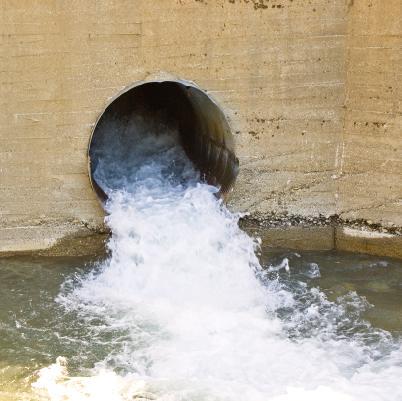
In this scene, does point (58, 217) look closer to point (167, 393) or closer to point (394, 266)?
point (167, 393)

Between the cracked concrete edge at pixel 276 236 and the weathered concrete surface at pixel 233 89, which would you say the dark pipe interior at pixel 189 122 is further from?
the cracked concrete edge at pixel 276 236

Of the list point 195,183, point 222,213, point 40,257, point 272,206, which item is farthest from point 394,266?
point 40,257

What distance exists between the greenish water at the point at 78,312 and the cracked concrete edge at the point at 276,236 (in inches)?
4.0

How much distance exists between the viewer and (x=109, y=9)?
5.57 meters

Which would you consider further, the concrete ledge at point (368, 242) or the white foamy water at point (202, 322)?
the concrete ledge at point (368, 242)

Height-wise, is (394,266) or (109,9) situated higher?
(109,9)

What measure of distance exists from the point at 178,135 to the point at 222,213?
7.29 feet

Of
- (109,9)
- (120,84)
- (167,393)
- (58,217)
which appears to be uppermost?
(109,9)

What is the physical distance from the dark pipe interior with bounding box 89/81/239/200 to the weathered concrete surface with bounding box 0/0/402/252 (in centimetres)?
31

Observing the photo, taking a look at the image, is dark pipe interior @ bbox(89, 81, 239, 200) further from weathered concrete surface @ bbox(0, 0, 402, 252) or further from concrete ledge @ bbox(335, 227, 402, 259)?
concrete ledge @ bbox(335, 227, 402, 259)

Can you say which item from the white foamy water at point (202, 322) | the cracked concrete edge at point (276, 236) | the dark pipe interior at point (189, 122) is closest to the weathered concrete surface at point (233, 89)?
the cracked concrete edge at point (276, 236)

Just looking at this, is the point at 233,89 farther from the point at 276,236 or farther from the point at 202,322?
the point at 202,322

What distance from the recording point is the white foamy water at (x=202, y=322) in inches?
171

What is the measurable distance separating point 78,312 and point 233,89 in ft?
7.50
